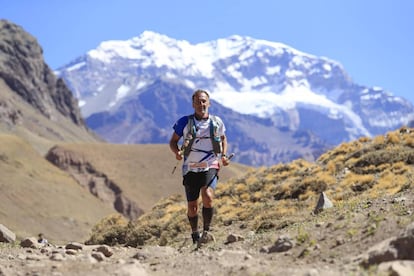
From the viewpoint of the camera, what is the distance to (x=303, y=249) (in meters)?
7.96

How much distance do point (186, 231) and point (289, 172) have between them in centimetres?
617

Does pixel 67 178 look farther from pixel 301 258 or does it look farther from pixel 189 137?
pixel 301 258

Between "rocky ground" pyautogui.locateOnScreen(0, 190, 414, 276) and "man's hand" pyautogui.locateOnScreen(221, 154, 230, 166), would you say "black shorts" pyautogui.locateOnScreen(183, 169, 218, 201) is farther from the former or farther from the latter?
"rocky ground" pyautogui.locateOnScreen(0, 190, 414, 276)

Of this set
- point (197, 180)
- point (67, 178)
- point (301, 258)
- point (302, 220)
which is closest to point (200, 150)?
point (197, 180)

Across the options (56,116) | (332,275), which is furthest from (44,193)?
(56,116)

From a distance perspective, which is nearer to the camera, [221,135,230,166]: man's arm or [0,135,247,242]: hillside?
[221,135,230,166]: man's arm

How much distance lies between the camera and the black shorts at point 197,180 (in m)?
10.4

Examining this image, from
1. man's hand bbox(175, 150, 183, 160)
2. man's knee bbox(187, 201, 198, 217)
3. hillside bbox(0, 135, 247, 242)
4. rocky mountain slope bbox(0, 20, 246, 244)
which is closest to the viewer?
man's hand bbox(175, 150, 183, 160)

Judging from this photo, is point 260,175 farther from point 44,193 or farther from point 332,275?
point 44,193

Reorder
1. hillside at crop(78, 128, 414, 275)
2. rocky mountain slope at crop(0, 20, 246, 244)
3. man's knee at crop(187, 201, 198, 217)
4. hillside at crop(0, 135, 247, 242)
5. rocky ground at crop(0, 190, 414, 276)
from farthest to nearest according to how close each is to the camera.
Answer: rocky mountain slope at crop(0, 20, 246, 244)
hillside at crop(0, 135, 247, 242)
man's knee at crop(187, 201, 198, 217)
hillside at crop(78, 128, 414, 275)
rocky ground at crop(0, 190, 414, 276)

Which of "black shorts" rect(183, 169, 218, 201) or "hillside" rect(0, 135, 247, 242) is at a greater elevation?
"hillside" rect(0, 135, 247, 242)

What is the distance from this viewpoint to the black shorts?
1037cm

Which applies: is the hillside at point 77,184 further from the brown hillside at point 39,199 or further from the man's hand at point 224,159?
the man's hand at point 224,159

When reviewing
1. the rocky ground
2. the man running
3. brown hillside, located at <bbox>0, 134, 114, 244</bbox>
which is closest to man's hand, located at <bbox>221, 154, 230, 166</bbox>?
the man running
